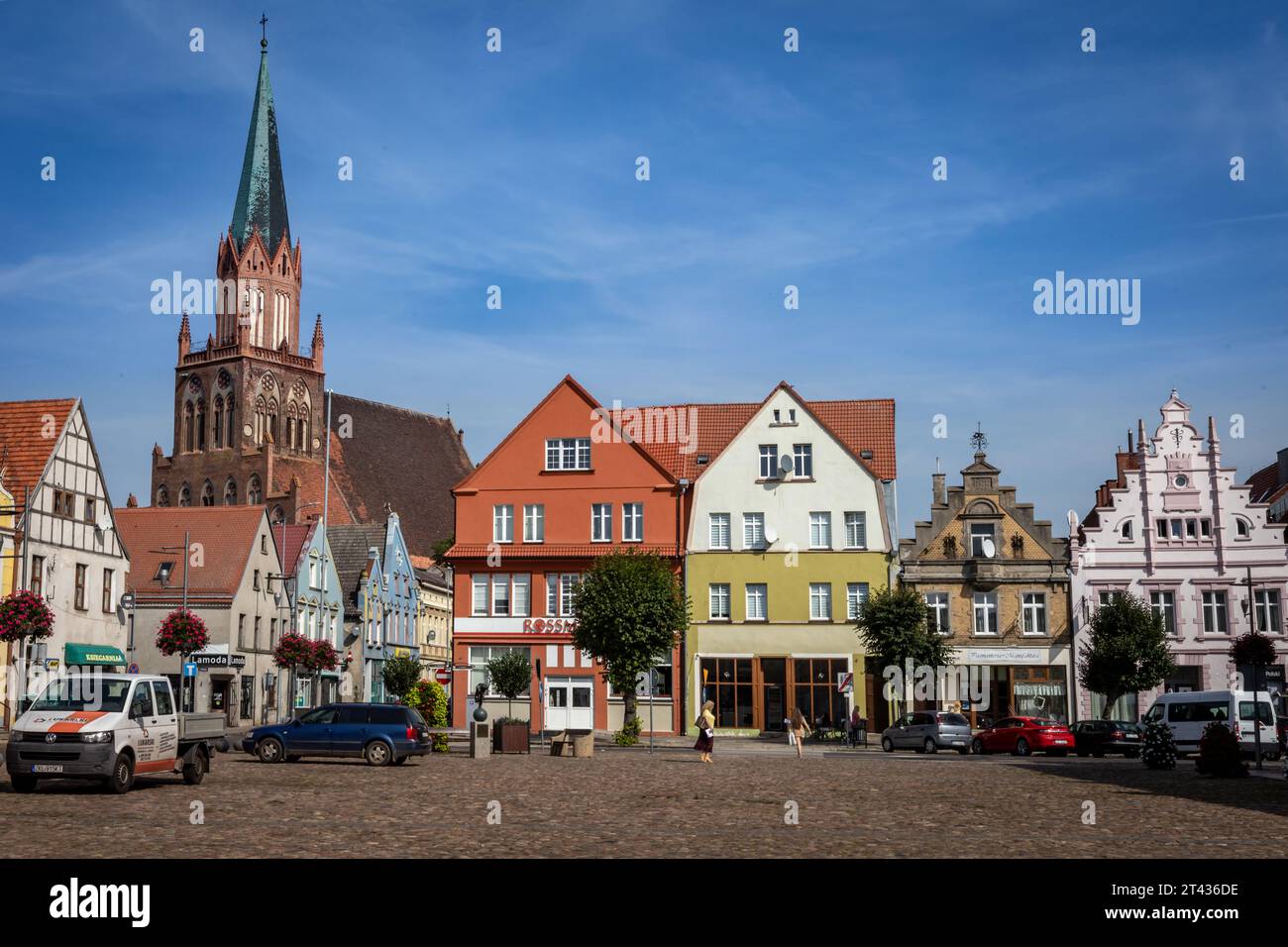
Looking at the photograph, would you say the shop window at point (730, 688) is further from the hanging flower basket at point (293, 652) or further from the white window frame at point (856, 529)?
the hanging flower basket at point (293, 652)

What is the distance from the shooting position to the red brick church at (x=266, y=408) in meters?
113

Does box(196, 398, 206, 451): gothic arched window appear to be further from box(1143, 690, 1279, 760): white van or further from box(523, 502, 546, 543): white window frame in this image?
box(1143, 690, 1279, 760): white van

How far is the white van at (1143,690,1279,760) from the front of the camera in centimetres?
4319

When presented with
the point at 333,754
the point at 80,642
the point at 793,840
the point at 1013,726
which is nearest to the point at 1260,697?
the point at 1013,726

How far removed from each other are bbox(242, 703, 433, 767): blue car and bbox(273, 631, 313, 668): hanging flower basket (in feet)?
103

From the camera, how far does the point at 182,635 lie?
55.9 m

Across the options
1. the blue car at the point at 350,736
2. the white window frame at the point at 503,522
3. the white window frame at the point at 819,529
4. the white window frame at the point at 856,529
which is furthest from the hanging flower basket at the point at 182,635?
the white window frame at the point at 856,529

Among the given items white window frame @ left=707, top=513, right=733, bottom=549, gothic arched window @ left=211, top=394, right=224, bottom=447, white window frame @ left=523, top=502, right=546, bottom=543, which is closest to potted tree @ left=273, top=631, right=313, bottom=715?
white window frame @ left=523, top=502, right=546, bottom=543

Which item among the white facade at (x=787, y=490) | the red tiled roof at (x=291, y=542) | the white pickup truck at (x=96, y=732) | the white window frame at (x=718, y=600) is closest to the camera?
the white pickup truck at (x=96, y=732)

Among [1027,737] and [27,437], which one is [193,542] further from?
[1027,737]

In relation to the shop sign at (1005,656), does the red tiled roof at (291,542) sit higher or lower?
higher

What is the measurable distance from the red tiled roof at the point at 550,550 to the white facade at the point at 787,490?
1.99 metres

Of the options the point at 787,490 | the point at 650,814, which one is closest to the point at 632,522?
the point at 787,490
